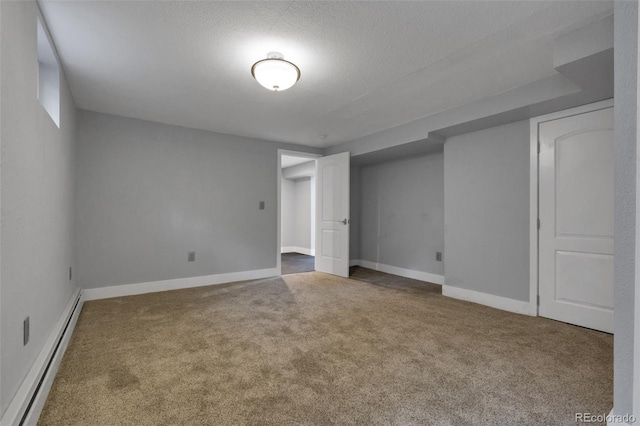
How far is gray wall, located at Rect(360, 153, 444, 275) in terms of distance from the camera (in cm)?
479

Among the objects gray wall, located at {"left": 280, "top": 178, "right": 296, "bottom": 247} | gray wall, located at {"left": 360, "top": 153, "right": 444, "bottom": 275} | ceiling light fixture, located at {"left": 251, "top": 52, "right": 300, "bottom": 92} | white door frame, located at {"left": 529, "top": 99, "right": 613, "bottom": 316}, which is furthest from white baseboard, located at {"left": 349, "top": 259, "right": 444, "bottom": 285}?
ceiling light fixture, located at {"left": 251, "top": 52, "right": 300, "bottom": 92}

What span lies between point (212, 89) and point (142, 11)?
1.16 metres

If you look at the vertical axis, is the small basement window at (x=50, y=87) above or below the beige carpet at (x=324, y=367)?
above

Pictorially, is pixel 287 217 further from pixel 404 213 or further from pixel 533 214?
pixel 533 214

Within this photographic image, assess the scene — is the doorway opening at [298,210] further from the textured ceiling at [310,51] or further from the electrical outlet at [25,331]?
the electrical outlet at [25,331]

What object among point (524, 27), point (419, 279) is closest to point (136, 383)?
point (524, 27)

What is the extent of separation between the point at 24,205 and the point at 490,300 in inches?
163

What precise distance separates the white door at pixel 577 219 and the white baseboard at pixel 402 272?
171cm

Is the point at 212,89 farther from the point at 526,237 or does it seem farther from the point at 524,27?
the point at 526,237

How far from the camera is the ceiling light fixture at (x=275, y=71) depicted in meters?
2.31

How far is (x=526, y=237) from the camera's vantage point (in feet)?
10.6

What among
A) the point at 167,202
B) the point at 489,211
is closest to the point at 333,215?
the point at 489,211

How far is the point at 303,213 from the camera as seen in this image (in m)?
8.45

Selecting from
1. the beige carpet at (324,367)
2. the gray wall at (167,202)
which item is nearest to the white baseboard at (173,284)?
the gray wall at (167,202)
